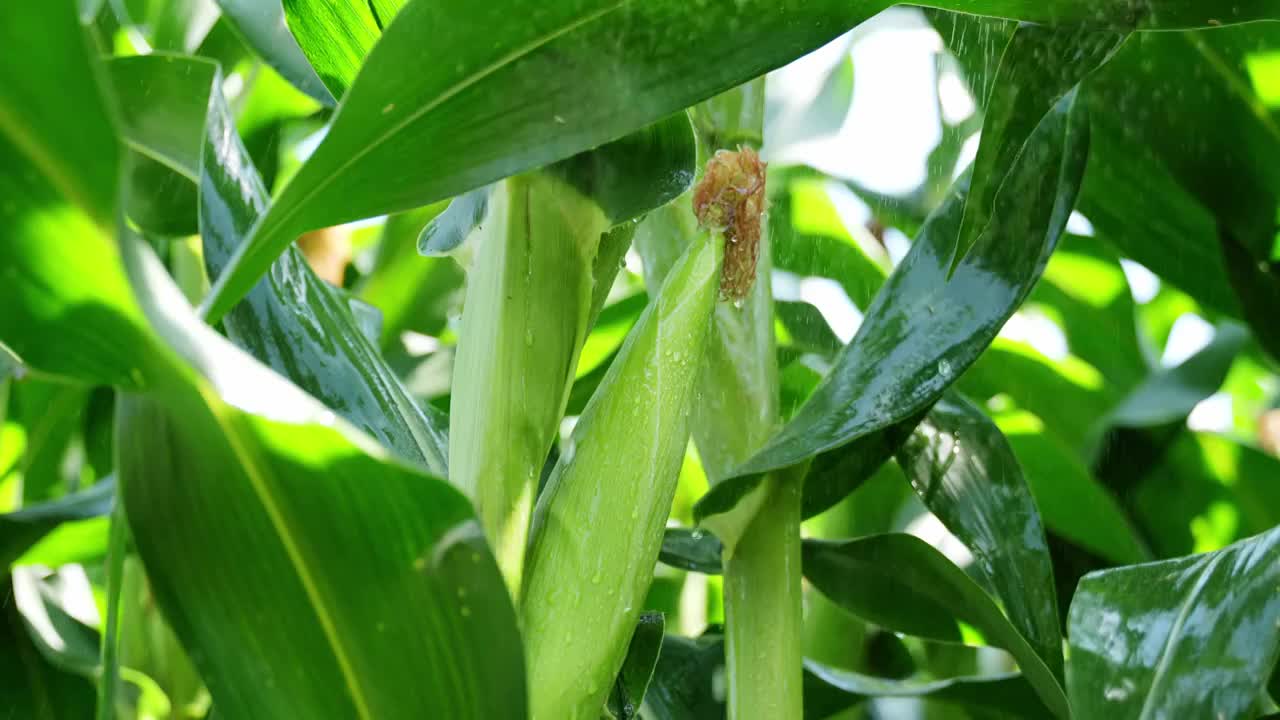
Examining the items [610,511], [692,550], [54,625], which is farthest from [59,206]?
[54,625]

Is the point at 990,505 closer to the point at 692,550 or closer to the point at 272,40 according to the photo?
the point at 692,550

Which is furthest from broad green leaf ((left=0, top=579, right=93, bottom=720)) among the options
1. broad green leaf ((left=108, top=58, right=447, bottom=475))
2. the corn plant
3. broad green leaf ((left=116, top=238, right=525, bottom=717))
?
broad green leaf ((left=116, top=238, right=525, bottom=717))

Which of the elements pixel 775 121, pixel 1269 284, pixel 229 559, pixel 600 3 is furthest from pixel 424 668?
pixel 775 121

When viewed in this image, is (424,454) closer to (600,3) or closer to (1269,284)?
(600,3)

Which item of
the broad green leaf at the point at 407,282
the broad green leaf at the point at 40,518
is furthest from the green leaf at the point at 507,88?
the broad green leaf at the point at 407,282

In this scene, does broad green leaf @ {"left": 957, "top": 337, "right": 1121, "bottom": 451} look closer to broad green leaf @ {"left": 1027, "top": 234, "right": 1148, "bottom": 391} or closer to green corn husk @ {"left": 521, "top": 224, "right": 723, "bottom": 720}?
broad green leaf @ {"left": 1027, "top": 234, "right": 1148, "bottom": 391}
